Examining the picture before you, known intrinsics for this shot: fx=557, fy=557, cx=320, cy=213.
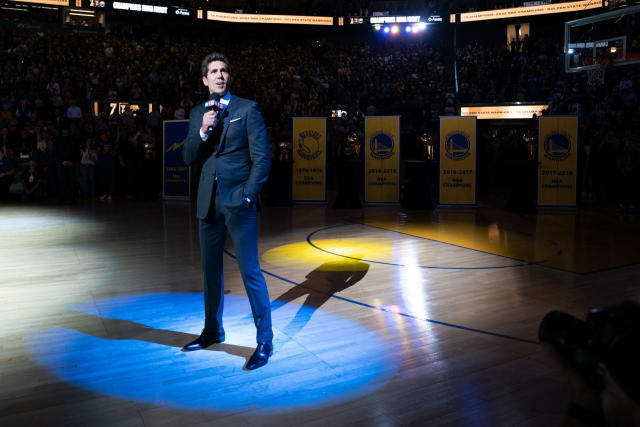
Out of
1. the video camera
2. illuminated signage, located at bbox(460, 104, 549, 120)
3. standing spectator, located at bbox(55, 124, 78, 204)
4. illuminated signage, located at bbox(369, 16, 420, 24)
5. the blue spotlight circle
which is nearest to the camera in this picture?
the video camera

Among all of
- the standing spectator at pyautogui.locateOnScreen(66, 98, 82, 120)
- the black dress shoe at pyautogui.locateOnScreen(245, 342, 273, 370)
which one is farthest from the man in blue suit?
the standing spectator at pyautogui.locateOnScreen(66, 98, 82, 120)

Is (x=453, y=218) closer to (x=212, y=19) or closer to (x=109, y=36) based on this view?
(x=109, y=36)

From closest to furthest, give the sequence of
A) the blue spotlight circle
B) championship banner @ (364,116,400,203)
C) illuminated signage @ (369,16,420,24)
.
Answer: the blue spotlight circle < championship banner @ (364,116,400,203) < illuminated signage @ (369,16,420,24)

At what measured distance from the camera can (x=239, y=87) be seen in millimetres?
20078

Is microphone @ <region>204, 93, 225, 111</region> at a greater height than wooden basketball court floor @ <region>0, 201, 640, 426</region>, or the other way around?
microphone @ <region>204, 93, 225, 111</region>

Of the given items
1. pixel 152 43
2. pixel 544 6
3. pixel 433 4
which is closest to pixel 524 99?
pixel 544 6

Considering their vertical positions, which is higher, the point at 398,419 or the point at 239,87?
the point at 239,87

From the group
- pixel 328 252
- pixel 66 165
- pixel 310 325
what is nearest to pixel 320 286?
pixel 310 325

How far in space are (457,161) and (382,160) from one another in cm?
144

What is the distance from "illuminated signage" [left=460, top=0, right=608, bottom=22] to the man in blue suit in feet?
85.4

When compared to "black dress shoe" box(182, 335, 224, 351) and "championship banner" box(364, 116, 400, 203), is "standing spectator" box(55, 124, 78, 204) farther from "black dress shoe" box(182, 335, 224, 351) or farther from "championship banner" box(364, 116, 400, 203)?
"black dress shoe" box(182, 335, 224, 351)

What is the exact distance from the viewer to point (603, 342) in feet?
3.37

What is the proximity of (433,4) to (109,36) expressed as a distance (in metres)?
17.0

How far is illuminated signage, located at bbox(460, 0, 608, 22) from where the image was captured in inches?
1017
